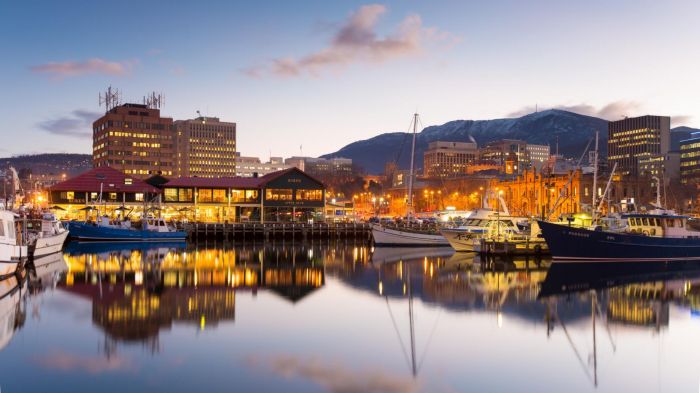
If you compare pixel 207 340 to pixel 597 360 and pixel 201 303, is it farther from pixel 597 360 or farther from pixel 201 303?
pixel 597 360

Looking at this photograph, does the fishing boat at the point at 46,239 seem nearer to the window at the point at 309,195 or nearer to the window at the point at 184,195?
the window at the point at 184,195

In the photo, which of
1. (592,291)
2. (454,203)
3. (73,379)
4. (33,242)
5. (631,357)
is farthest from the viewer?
(454,203)

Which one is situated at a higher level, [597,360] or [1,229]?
[1,229]

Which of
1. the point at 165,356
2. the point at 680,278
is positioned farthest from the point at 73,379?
the point at 680,278

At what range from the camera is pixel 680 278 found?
1683 inches

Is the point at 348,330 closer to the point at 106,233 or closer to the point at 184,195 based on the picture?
the point at 106,233

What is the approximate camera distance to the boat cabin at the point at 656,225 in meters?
53.5

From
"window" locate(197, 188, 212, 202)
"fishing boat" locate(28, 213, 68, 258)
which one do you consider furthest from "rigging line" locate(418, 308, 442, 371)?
"window" locate(197, 188, 212, 202)

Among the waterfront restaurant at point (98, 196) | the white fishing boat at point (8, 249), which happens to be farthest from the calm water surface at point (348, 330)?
the waterfront restaurant at point (98, 196)

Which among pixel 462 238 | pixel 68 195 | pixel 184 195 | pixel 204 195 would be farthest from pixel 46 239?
pixel 204 195

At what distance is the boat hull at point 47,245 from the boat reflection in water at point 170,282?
57.7 inches

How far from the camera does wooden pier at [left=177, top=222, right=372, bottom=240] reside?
83125mm

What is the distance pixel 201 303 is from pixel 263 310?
328cm

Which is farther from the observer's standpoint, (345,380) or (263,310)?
(263,310)
